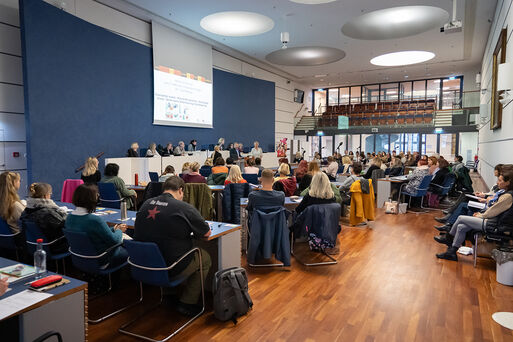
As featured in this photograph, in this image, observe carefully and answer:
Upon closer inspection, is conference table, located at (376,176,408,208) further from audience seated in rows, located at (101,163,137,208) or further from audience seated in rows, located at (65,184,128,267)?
audience seated in rows, located at (65,184,128,267)

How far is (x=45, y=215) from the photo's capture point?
3.19 meters

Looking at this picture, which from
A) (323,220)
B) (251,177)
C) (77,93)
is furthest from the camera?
(77,93)

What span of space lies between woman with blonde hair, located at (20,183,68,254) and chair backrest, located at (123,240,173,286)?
1.00 meters

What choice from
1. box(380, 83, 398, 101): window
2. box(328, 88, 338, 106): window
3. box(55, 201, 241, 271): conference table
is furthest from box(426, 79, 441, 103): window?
box(55, 201, 241, 271): conference table

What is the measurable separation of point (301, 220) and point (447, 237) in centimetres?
234

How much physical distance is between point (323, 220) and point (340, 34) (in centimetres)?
990

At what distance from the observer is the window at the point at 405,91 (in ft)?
71.9

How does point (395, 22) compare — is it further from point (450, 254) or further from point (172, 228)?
point (172, 228)

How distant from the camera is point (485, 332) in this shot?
2.87 metres

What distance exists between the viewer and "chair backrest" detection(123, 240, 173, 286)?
8.68 ft

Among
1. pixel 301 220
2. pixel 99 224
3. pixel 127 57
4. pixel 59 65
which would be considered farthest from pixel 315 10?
pixel 99 224

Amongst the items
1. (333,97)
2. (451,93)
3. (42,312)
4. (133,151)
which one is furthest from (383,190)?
(333,97)

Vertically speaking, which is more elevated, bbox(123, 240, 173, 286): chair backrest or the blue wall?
the blue wall

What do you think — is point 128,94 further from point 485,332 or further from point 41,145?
point 485,332
